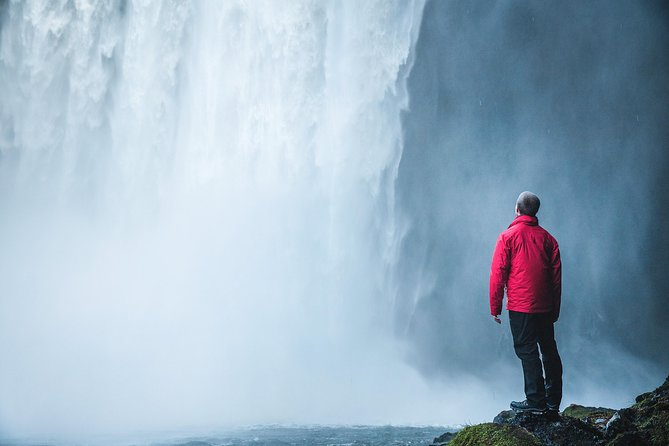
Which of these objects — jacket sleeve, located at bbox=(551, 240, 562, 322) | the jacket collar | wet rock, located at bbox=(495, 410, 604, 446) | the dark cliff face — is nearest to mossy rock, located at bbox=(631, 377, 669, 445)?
wet rock, located at bbox=(495, 410, 604, 446)

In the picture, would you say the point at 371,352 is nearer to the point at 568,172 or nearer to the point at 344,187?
the point at 344,187

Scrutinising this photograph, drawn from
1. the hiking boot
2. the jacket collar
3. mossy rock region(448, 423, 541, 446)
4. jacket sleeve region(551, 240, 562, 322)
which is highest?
the jacket collar

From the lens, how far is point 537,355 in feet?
13.4

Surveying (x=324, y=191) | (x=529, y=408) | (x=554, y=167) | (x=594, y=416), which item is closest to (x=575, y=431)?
(x=529, y=408)

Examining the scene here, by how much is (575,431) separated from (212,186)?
18.0m

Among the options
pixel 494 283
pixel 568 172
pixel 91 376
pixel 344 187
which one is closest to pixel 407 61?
pixel 344 187

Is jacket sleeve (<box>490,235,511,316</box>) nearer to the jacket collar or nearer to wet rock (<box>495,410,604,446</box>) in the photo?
the jacket collar

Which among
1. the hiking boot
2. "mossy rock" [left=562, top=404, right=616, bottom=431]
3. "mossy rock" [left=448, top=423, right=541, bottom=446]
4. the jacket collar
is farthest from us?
"mossy rock" [left=562, top=404, right=616, bottom=431]

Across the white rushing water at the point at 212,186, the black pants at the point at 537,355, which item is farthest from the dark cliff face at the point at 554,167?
the black pants at the point at 537,355

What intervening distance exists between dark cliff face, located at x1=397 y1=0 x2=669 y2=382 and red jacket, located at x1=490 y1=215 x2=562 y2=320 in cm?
1781

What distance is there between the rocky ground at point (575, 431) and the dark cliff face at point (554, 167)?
17755 mm

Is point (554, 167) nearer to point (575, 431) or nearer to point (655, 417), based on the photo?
point (655, 417)

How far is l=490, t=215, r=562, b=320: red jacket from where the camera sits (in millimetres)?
4023

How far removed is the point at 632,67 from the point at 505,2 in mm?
5542
